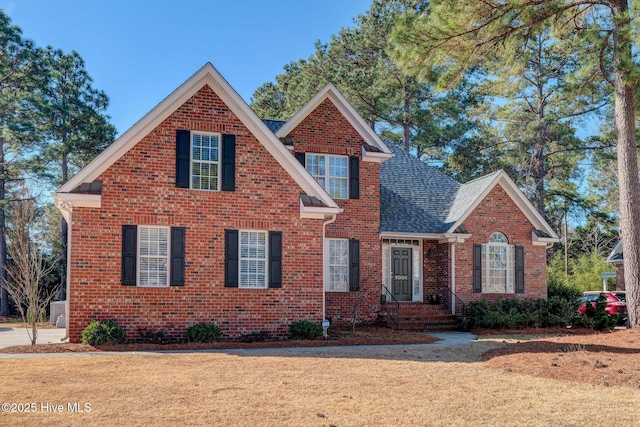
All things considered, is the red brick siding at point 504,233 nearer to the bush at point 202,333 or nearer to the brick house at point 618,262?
the bush at point 202,333

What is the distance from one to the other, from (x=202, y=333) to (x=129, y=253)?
2.52 m

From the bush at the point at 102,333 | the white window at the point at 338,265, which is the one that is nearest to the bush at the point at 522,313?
the white window at the point at 338,265

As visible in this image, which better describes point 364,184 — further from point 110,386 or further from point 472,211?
point 110,386

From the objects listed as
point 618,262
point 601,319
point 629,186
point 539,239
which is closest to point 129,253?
point 629,186

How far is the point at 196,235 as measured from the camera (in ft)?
49.9

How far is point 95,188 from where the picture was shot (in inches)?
571

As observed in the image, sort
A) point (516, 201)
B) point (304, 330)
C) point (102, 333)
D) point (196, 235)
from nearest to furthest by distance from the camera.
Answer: point (102, 333) < point (196, 235) < point (304, 330) < point (516, 201)

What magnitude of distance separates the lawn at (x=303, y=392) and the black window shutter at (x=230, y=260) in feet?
10.1

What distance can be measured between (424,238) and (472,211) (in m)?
1.83

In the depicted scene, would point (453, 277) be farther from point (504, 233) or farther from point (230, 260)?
point (230, 260)

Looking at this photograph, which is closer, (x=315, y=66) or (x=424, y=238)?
(x=424, y=238)

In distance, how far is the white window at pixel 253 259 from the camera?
15609 mm

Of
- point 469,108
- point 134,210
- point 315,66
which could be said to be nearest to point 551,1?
point 134,210

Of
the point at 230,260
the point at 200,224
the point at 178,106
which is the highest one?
the point at 178,106
